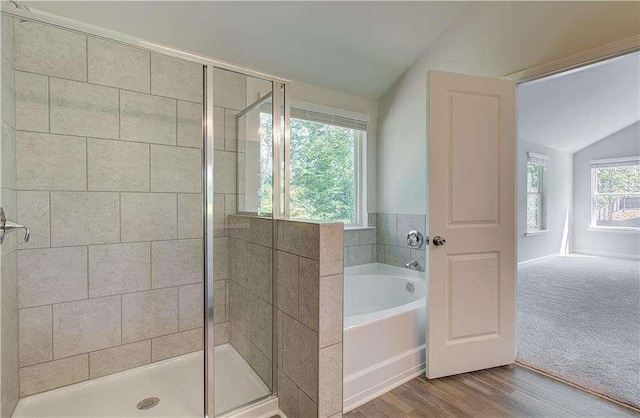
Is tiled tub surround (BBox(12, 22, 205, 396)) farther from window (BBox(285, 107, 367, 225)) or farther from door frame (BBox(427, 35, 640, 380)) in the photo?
door frame (BBox(427, 35, 640, 380))

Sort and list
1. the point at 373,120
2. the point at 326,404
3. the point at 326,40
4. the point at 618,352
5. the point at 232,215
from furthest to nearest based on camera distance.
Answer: the point at 373,120 → the point at 326,40 → the point at 618,352 → the point at 232,215 → the point at 326,404

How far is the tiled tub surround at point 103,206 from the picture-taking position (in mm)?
1701

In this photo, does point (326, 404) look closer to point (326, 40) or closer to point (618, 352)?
point (618, 352)

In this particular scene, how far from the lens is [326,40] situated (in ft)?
8.00

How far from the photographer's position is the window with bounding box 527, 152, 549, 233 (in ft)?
18.8

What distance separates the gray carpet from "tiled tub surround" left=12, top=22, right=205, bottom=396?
2.64 m

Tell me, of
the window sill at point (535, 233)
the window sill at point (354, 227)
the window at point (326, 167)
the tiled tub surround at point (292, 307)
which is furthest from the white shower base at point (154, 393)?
the window sill at point (535, 233)

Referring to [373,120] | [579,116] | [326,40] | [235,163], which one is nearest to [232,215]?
[235,163]

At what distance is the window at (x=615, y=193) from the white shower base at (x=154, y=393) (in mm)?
7952

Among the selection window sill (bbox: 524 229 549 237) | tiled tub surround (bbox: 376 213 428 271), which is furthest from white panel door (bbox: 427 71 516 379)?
window sill (bbox: 524 229 549 237)

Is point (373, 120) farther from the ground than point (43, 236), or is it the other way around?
point (373, 120)

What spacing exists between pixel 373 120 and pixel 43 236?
2861mm

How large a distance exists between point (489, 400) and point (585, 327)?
5.81 ft

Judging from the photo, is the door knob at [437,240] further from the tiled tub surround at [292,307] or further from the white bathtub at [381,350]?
the tiled tub surround at [292,307]
